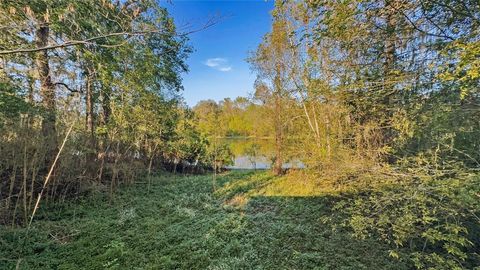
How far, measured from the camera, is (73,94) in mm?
6504

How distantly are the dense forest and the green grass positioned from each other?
0.20ft

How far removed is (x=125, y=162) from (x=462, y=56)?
8.65 meters

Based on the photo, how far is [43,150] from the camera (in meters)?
5.09

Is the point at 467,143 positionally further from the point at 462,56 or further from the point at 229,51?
the point at 229,51

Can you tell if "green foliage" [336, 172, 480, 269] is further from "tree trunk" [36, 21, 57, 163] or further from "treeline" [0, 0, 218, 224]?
"tree trunk" [36, 21, 57, 163]

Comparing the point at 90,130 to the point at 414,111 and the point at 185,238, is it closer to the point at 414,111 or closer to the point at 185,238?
the point at 185,238

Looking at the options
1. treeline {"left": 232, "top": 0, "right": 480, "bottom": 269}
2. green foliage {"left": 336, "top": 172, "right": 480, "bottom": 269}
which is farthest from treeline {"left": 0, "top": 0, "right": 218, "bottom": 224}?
green foliage {"left": 336, "top": 172, "right": 480, "bottom": 269}

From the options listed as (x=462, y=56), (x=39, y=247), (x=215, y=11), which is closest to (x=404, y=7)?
(x=462, y=56)

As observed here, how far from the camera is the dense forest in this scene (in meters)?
3.05

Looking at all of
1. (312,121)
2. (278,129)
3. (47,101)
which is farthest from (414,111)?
(47,101)

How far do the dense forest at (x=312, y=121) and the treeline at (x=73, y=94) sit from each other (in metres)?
0.04

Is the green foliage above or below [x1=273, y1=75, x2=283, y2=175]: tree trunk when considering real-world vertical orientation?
below

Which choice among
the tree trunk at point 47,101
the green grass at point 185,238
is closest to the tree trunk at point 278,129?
the green grass at point 185,238

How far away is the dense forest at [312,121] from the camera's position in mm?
A: 3053
